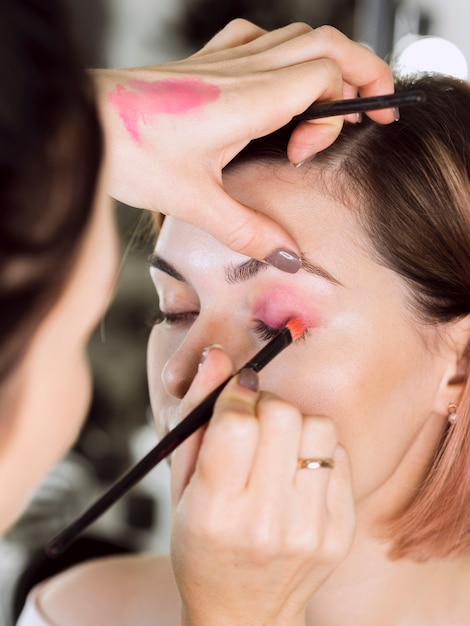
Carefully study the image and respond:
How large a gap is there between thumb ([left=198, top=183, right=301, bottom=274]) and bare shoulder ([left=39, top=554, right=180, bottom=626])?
0.69 m

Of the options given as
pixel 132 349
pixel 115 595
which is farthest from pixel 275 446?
pixel 132 349

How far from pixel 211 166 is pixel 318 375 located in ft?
0.95

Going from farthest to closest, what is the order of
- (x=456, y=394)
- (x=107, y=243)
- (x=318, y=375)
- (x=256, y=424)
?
(x=456, y=394) < (x=318, y=375) < (x=256, y=424) < (x=107, y=243)

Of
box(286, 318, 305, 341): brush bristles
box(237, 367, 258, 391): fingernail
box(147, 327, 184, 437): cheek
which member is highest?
box(286, 318, 305, 341): brush bristles

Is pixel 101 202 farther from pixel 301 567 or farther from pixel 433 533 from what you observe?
pixel 433 533

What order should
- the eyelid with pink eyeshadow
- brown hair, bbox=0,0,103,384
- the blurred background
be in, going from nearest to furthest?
1. brown hair, bbox=0,0,103,384
2. the eyelid with pink eyeshadow
3. the blurred background

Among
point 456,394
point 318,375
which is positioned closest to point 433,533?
point 456,394

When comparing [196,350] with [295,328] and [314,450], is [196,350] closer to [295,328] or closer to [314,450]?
[295,328]

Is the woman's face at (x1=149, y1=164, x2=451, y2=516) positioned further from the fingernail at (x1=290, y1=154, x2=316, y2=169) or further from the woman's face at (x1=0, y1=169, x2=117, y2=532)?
the woman's face at (x1=0, y1=169, x2=117, y2=532)

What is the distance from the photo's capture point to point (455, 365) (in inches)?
44.3

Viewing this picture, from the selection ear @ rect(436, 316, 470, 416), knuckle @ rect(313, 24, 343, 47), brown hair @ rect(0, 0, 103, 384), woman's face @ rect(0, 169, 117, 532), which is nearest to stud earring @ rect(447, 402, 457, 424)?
ear @ rect(436, 316, 470, 416)

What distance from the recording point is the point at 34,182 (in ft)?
1.50

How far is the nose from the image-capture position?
1024 millimetres

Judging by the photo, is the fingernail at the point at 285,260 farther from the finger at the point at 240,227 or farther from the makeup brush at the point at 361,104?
the makeup brush at the point at 361,104
